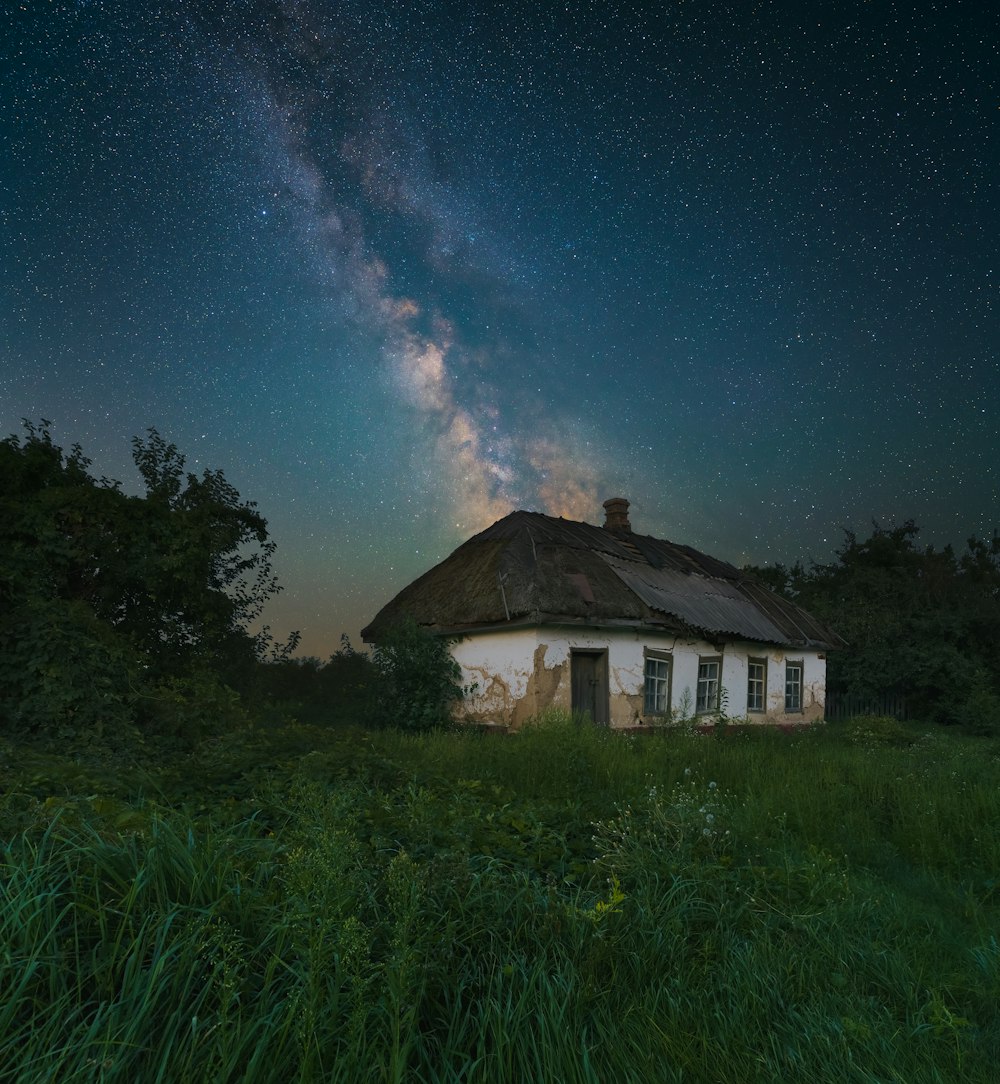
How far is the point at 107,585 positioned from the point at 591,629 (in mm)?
8047

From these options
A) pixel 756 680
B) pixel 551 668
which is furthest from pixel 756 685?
pixel 551 668

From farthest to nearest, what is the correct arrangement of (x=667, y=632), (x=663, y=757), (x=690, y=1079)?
(x=667, y=632) → (x=663, y=757) → (x=690, y=1079)

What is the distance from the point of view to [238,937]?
2.37 metres

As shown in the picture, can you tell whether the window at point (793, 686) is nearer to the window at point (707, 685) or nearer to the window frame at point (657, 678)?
the window at point (707, 685)

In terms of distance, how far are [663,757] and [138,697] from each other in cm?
623

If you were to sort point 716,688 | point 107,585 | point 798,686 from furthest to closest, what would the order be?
point 798,686, point 716,688, point 107,585

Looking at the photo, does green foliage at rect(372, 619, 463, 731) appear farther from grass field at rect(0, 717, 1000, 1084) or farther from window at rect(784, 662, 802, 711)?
window at rect(784, 662, 802, 711)

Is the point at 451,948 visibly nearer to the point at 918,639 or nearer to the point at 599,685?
the point at 599,685

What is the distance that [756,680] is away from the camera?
17.4 m

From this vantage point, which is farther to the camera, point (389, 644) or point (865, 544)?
point (865, 544)

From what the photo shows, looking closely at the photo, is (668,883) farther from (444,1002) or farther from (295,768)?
(295,768)

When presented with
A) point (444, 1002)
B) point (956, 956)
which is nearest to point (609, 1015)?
point (444, 1002)

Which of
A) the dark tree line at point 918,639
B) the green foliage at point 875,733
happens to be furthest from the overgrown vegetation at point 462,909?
the dark tree line at point 918,639

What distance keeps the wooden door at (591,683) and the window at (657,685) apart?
1.20 m
